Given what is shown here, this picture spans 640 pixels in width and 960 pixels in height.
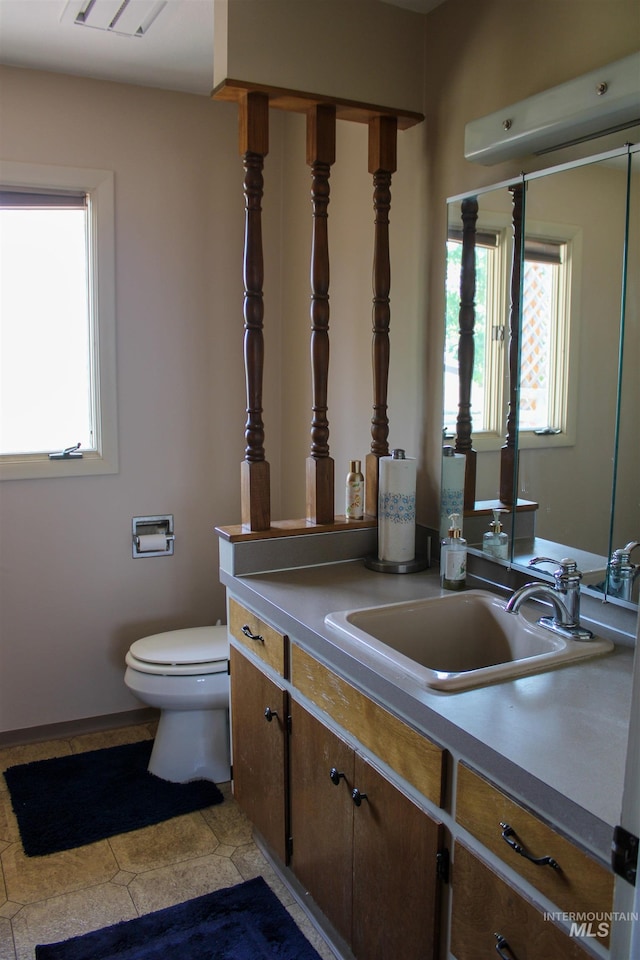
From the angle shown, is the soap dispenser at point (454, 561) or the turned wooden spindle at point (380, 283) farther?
the turned wooden spindle at point (380, 283)

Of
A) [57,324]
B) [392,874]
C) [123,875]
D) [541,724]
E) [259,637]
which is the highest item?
[57,324]

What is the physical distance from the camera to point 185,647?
2.69 meters

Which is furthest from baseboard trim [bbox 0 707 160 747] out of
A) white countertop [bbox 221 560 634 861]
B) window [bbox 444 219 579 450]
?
window [bbox 444 219 579 450]

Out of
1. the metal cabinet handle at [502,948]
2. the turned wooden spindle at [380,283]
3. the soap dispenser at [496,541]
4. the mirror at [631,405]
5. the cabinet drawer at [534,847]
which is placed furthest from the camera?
the turned wooden spindle at [380,283]

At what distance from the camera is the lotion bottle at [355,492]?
2.33m

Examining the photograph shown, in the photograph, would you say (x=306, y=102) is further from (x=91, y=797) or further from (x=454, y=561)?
(x=91, y=797)

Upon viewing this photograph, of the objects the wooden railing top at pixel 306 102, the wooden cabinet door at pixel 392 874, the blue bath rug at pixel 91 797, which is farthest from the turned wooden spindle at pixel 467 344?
the blue bath rug at pixel 91 797

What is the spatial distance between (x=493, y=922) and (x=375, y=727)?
40cm

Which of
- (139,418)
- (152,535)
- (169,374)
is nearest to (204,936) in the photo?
(152,535)

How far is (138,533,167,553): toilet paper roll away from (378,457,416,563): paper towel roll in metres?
1.19

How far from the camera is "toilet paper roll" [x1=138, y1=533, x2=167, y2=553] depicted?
3062 mm

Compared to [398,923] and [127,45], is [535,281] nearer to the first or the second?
[398,923]

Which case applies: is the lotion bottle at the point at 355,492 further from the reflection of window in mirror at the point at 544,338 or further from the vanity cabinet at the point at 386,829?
the reflection of window in mirror at the point at 544,338

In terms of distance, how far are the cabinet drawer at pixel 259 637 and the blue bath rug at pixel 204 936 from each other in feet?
2.15
